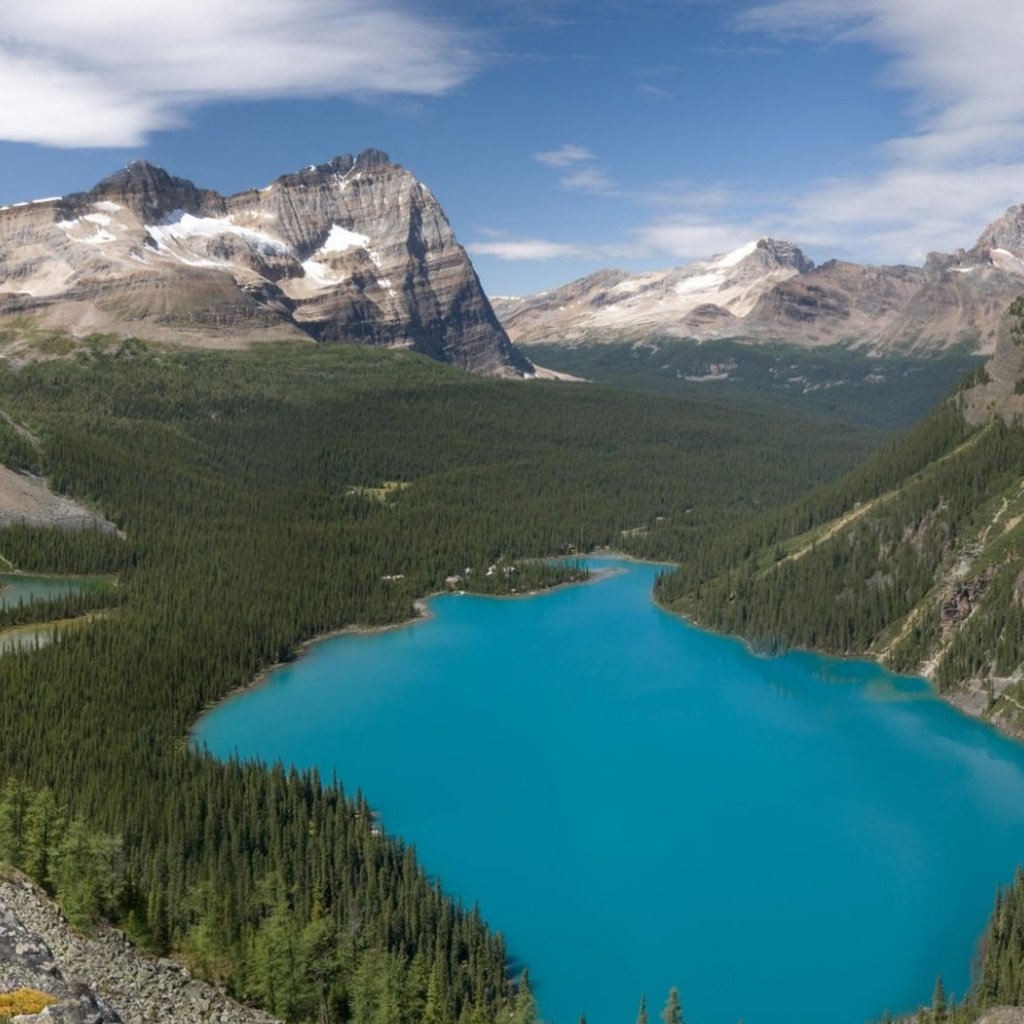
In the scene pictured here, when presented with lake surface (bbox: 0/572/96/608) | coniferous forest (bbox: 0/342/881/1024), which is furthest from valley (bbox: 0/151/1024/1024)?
lake surface (bbox: 0/572/96/608)

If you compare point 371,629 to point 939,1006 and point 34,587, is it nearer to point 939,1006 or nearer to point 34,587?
point 34,587

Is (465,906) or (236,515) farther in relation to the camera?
(236,515)

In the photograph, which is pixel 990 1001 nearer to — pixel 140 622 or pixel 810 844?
pixel 810 844

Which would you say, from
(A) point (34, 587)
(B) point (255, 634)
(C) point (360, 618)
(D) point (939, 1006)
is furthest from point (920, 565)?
(A) point (34, 587)

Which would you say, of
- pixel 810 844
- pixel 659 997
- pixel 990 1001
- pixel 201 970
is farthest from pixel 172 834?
pixel 990 1001

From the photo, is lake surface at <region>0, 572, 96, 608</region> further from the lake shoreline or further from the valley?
the lake shoreline

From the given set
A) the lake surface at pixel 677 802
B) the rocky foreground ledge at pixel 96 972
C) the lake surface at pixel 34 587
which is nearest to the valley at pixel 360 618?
the lake surface at pixel 677 802

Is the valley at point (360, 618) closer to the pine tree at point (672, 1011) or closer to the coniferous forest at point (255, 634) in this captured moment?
the coniferous forest at point (255, 634)
